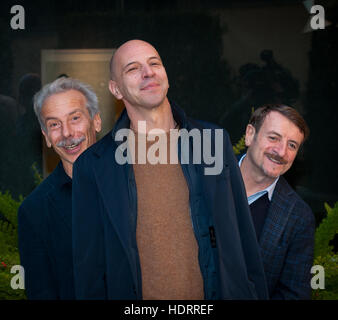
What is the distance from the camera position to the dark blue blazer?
2123 millimetres

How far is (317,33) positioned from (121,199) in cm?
191

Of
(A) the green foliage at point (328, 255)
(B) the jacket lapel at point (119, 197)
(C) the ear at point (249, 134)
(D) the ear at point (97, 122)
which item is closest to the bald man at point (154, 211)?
(B) the jacket lapel at point (119, 197)

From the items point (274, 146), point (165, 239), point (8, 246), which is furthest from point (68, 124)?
point (274, 146)

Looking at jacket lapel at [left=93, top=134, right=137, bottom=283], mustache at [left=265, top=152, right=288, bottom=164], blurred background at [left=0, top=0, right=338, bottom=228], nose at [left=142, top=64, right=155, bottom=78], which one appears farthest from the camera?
blurred background at [left=0, top=0, right=338, bottom=228]

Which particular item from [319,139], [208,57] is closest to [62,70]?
[208,57]

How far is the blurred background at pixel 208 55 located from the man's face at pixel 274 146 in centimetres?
28

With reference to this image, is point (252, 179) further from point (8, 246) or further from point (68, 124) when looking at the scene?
point (8, 246)

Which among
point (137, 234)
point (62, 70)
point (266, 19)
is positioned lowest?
point (137, 234)

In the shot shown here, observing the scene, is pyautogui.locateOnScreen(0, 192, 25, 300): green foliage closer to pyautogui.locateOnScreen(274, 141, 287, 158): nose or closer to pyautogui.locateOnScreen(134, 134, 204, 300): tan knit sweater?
pyautogui.locateOnScreen(134, 134, 204, 300): tan knit sweater

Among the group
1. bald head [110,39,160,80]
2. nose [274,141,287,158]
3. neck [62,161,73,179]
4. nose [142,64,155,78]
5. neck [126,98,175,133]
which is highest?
bald head [110,39,160,80]

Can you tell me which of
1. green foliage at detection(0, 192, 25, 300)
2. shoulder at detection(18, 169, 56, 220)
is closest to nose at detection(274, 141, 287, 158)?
shoulder at detection(18, 169, 56, 220)

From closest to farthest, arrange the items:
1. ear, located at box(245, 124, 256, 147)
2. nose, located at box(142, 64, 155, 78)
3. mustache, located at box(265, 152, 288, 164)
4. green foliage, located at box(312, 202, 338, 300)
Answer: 1. nose, located at box(142, 64, 155, 78)
2. mustache, located at box(265, 152, 288, 164)
3. ear, located at box(245, 124, 256, 147)
4. green foliage, located at box(312, 202, 338, 300)
